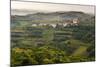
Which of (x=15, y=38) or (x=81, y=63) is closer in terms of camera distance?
(x=15, y=38)

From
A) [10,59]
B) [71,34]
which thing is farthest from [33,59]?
[71,34]

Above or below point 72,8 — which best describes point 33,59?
below

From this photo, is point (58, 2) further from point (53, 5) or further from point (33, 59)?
point (33, 59)
